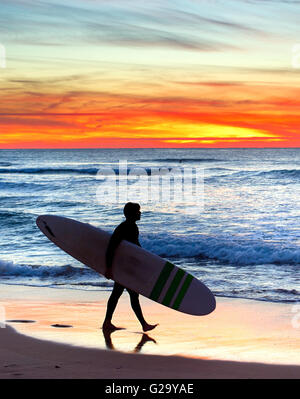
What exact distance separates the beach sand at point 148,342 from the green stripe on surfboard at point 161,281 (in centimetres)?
34

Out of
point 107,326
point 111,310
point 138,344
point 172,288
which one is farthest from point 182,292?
point 138,344

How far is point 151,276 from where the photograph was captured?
7.11m

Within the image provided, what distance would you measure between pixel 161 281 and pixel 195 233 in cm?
982

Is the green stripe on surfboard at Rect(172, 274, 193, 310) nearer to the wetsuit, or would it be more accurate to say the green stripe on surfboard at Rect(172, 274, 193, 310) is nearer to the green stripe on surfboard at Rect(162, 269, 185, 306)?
the green stripe on surfboard at Rect(162, 269, 185, 306)

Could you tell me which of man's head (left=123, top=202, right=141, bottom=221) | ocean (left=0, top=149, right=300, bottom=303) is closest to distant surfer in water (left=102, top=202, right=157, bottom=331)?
man's head (left=123, top=202, right=141, bottom=221)

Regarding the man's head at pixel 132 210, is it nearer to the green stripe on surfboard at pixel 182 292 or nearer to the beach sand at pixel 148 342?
the green stripe on surfboard at pixel 182 292

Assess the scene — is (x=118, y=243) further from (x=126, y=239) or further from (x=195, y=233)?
(x=195, y=233)

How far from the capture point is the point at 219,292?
8984 mm

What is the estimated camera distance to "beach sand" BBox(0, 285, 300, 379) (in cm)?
503

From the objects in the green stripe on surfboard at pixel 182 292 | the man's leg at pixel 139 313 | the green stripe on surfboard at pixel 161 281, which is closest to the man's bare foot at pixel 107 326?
the man's leg at pixel 139 313

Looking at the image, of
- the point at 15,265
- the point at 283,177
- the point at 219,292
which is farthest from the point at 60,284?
the point at 283,177

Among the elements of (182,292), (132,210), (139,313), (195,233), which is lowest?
(195,233)

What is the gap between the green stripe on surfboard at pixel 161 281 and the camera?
7023 mm

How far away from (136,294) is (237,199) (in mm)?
19531
